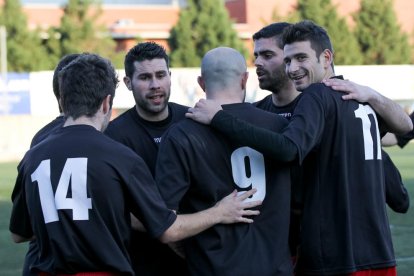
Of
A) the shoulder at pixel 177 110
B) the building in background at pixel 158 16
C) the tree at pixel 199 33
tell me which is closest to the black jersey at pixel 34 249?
the shoulder at pixel 177 110

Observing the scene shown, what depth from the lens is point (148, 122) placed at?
5066 millimetres

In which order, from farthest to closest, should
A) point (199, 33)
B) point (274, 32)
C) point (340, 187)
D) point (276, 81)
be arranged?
1. point (199, 33)
2. point (274, 32)
3. point (276, 81)
4. point (340, 187)

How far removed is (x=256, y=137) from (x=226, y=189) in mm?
325

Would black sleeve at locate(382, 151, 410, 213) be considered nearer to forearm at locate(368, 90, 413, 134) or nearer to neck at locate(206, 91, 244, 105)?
forearm at locate(368, 90, 413, 134)

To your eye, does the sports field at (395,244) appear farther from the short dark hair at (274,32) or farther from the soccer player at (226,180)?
the soccer player at (226,180)

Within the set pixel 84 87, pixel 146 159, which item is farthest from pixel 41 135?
pixel 84 87

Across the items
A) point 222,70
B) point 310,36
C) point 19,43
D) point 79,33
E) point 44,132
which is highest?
point 79,33

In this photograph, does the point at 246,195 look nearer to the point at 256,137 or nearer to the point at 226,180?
the point at 226,180

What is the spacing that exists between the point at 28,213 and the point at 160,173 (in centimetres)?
68

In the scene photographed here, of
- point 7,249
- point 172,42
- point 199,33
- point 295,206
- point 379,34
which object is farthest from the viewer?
point 379,34

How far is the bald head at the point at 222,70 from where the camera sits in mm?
4109

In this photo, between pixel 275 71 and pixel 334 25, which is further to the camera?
pixel 334 25

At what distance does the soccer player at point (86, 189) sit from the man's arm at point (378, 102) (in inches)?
46.6

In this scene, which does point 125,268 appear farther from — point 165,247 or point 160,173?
point 165,247
